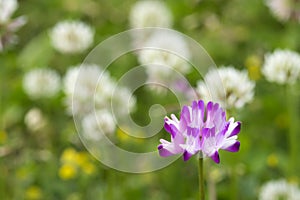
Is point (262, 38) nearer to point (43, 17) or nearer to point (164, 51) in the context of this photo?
point (164, 51)

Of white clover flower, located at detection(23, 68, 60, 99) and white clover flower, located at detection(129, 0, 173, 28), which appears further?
white clover flower, located at detection(129, 0, 173, 28)

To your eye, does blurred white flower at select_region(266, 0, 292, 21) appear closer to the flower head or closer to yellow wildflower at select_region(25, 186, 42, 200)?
the flower head

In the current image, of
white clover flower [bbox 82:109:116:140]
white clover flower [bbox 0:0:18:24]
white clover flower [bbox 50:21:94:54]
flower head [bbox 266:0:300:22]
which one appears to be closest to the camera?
white clover flower [bbox 0:0:18:24]

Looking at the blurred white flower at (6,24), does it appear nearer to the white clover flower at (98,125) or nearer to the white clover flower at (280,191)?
the white clover flower at (98,125)

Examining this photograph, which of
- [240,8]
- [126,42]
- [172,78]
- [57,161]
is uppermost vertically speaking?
[240,8]

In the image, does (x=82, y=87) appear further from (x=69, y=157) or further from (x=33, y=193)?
(x=33, y=193)

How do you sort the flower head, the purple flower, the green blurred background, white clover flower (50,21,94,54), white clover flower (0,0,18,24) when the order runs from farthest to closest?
1. white clover flower (50,21,94,54)
2. the flower head
3. the green blurred background
4. white clover flower (0,0,18,24)
5. the purple flower

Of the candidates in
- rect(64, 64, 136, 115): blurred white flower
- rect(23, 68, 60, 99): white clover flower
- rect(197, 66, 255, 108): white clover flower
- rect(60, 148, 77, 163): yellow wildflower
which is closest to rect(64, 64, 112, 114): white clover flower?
rect(64, 64, 136, 115): blurred white flower

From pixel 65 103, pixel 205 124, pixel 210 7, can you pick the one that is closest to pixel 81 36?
pixel 65 103
